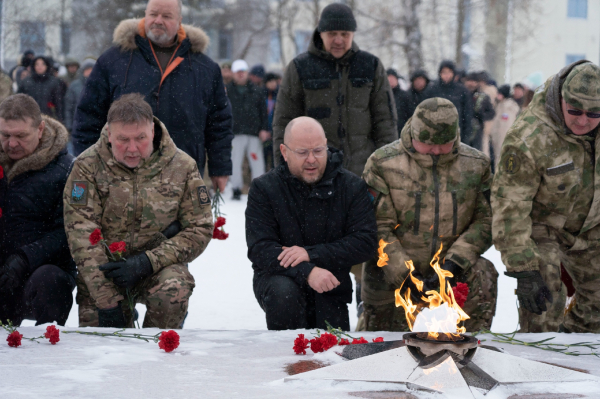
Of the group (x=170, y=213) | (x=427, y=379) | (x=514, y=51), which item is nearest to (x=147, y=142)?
(x=170, y=213)

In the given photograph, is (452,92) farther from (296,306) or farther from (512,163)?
(296,306)

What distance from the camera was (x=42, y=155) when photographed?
15.7ft

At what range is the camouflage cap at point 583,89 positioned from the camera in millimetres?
4176

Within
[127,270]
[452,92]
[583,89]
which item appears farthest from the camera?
[452,92]

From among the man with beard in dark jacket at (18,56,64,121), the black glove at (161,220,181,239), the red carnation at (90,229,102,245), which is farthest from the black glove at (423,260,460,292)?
the man with beard in dark jacket at (18,56,64,121)

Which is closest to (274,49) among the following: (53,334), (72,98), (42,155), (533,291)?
(72,98)

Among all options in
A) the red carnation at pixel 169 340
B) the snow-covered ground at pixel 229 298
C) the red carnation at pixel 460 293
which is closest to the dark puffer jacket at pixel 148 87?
the snow-covered ground at pixel 229 298

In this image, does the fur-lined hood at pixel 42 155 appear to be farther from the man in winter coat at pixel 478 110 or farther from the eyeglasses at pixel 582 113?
the man in winter coat at pixel 478 110

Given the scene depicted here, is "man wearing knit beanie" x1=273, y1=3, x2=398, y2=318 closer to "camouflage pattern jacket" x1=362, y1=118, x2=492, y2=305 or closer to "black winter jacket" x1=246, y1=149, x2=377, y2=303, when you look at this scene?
"camouflage pattern jacket" x1=362, y1=118, x2=492, y2=305

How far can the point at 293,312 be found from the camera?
4.38 meters

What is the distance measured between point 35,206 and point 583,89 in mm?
3171

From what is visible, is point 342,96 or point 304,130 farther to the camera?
point 342,96

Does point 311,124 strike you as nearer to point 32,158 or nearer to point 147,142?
point 147,142

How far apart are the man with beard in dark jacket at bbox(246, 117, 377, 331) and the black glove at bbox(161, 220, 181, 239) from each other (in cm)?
45
